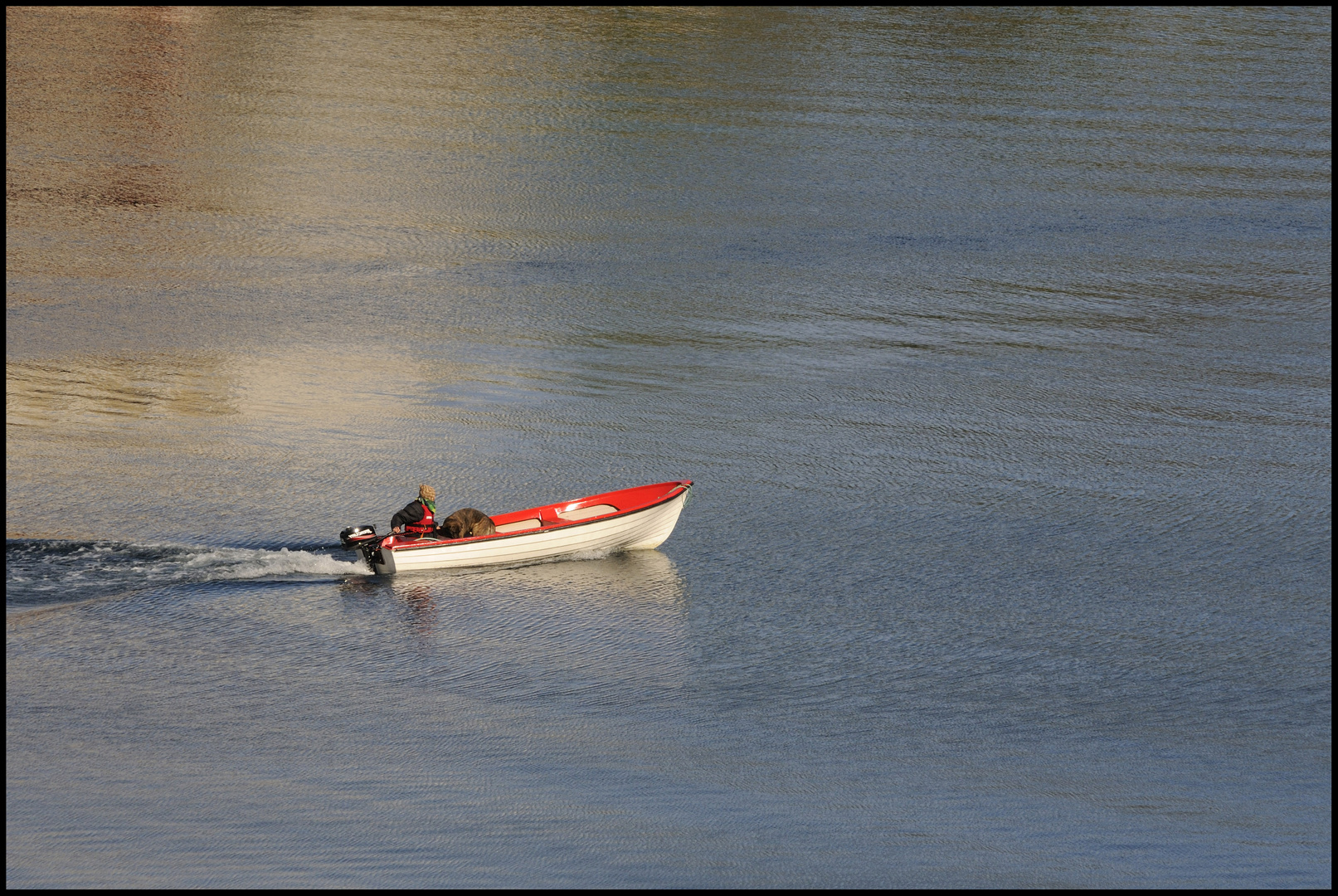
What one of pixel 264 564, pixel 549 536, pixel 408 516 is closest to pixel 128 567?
pixel 264 564

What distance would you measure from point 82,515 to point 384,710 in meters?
6.11

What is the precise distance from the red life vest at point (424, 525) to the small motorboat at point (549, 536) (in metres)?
0.06

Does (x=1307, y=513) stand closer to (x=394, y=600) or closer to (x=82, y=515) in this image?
(x=394, y=600)

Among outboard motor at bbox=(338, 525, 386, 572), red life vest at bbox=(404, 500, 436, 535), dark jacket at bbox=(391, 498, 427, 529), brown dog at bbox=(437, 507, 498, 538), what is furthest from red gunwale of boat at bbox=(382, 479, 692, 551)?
outboard motor at bbox=(338, 525, 386, 572)

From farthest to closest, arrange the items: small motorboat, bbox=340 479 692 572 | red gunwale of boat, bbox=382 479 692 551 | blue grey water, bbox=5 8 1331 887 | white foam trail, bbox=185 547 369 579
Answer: red gunwale of boat, bbox=382 479 692 551
small motorboat, bbox=340 479 692 572
white foam trail, bbox=185 547 369 579
blue grey water, bbox=5 8 1331 887

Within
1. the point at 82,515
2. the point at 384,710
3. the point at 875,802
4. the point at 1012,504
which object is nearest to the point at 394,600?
the point at 384,710

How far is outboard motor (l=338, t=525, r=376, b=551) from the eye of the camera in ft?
49.8

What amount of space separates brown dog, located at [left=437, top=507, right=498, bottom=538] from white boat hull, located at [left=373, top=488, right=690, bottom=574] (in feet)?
0.44

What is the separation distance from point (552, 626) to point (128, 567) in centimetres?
465

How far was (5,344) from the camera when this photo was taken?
22.3 meters

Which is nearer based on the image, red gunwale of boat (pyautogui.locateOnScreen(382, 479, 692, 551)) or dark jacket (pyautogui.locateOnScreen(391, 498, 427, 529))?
dark jacket (pyautogui.locateOnScreen(391, 498, 427, 529))

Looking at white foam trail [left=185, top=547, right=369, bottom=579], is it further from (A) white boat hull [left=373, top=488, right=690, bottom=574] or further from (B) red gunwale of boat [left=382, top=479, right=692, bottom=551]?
(B) red gunwale of boat [left=382, top=479, right=692, bottom=551]

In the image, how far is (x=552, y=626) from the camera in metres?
14.3

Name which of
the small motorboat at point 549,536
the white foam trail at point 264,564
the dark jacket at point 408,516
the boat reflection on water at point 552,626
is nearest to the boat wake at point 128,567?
the white foam trail at point 264,564
